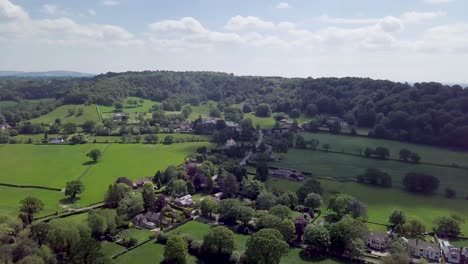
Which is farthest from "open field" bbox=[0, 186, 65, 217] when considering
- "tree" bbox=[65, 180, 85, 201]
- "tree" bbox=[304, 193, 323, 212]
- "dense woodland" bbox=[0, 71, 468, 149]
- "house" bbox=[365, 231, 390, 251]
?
"dense woodland" bbox=[0, 71, 468, 149]

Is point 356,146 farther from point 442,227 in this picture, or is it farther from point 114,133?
point 114,133

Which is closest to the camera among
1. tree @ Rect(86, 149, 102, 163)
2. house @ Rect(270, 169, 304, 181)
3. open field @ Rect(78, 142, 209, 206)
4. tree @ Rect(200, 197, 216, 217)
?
tree @ Rect(200, 197, 216, 217)

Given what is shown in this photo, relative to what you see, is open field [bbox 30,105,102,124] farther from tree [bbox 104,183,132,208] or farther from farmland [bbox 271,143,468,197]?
farmland [bbox 271,143,468,197]

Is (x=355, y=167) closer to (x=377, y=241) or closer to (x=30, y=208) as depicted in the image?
(x=377, y=241)

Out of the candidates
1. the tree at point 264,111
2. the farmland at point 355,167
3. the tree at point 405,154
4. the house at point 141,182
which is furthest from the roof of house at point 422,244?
the tree at point 264,111

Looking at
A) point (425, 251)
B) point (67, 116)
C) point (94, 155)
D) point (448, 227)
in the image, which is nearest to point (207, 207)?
point (425, 251)

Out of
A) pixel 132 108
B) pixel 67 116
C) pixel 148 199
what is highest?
pixel 132 108
